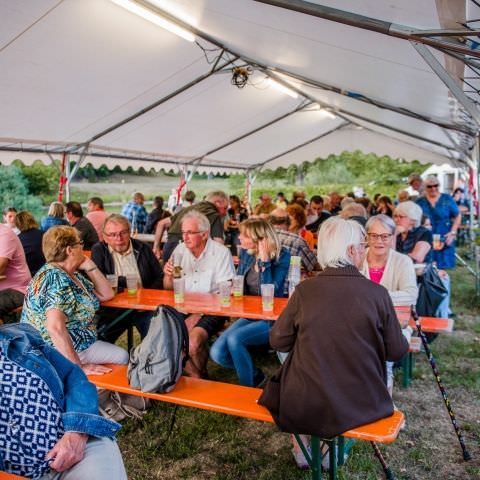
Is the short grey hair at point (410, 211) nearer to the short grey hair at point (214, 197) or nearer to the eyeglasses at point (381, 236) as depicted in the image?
the eyeglasses at point (381, 236)

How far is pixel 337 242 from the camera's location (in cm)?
179

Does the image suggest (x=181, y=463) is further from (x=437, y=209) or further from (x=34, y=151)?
(x=34, y=151)

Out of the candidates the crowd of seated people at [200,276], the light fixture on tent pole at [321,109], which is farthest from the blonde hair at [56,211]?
the light fixture on tent pole at [321,109]

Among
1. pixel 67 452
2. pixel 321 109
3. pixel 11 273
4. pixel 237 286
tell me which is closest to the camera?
pixel 67 452

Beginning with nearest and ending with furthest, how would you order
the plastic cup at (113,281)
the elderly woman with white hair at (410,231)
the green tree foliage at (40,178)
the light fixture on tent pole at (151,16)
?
the plastic cup at (113,281) → the elderly woman with white hair at (410,231) → the light fixture on tent pole at (151,16) → the green tree foliage at (40,178)

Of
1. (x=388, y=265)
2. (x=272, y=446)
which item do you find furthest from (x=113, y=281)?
(x=388, y=265)

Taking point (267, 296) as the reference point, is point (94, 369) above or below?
below

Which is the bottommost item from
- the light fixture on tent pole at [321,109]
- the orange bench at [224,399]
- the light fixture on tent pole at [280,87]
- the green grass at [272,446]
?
the green grass at [272,446]

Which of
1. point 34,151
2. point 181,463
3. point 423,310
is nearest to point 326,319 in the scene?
point 181,463

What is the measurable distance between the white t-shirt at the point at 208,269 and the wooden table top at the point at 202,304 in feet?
0.55

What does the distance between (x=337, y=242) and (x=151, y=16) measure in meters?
3.90

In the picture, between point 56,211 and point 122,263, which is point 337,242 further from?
point 56,211

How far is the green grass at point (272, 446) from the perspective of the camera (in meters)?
2.30

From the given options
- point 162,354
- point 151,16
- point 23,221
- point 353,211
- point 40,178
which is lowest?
point 162,354
